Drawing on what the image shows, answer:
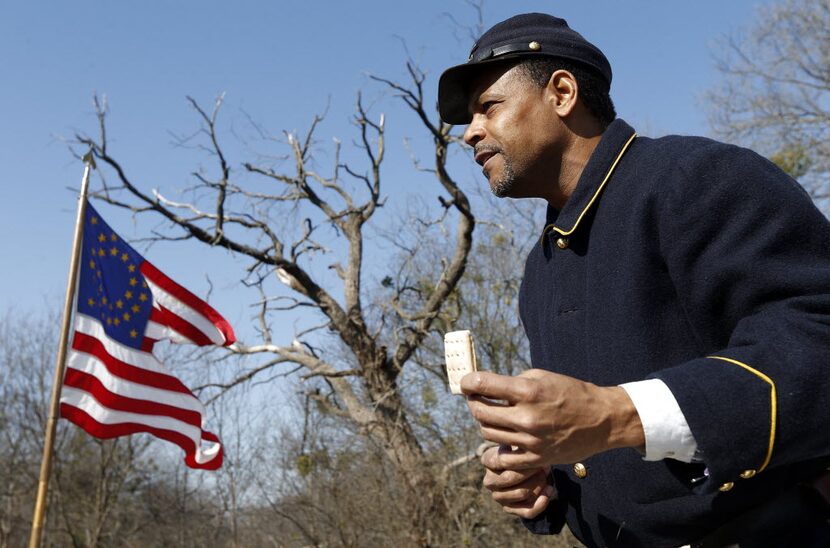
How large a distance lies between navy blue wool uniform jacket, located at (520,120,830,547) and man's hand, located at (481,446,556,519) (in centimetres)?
5

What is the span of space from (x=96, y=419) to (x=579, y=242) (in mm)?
6320

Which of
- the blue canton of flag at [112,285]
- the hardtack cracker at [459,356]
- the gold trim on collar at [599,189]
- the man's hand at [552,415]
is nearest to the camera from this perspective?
the man's hand at [552,415]

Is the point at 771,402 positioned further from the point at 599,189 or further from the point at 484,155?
the point at 484,155

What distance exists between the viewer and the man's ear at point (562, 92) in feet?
6.90

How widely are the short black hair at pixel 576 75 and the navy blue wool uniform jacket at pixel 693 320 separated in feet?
0.47

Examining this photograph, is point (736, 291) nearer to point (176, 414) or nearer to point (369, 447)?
point (176, 414)

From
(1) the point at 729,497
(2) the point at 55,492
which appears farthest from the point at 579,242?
(2) the point at 55,492

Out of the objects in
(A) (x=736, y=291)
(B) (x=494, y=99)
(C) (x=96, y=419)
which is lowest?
(A) (x=736, y=291)

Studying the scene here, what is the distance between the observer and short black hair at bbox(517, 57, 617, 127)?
213cm

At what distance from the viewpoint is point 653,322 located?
171 centimetres

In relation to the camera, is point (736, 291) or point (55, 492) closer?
point (736, 291)

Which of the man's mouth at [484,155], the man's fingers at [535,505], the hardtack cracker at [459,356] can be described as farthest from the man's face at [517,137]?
the man's fingers at [535,505]

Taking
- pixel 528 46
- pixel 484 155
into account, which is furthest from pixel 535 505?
pixel 528 46

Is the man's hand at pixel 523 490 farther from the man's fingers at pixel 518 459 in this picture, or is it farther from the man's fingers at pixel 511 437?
the man's fingers at pixel 511 437
